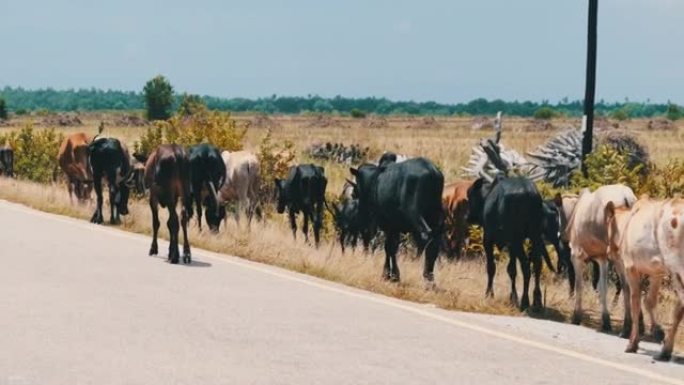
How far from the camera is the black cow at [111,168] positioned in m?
22.4

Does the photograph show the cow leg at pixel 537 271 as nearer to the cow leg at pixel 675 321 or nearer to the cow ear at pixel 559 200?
the cow ear at pixel 559 200

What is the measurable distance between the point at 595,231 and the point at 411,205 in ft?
9.92

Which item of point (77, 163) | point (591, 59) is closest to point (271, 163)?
point (77, 163)

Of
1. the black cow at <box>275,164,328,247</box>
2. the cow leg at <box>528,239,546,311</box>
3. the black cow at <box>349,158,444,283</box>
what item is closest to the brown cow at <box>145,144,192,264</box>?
the black cow at <box>349,158,444,283</box>

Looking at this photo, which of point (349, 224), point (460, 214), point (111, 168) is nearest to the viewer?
point (460, 214)

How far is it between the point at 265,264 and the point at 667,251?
7768 millimetres

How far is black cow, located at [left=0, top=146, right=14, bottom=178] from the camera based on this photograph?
3922cm

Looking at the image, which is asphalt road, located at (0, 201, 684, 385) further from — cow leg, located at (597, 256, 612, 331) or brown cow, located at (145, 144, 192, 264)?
brown cow, located at (145, 144, 192, 264)

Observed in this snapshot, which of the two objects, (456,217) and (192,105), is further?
(192,105)

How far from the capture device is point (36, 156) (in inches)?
1583

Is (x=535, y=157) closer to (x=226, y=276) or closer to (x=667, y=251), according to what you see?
(x=226, y=276)

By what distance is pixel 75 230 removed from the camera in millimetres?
20734

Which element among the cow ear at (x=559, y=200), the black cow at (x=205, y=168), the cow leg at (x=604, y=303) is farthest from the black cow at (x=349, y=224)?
the cow leg at (x=604, y=303)

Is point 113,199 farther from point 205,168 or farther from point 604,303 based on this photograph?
point 604,303
